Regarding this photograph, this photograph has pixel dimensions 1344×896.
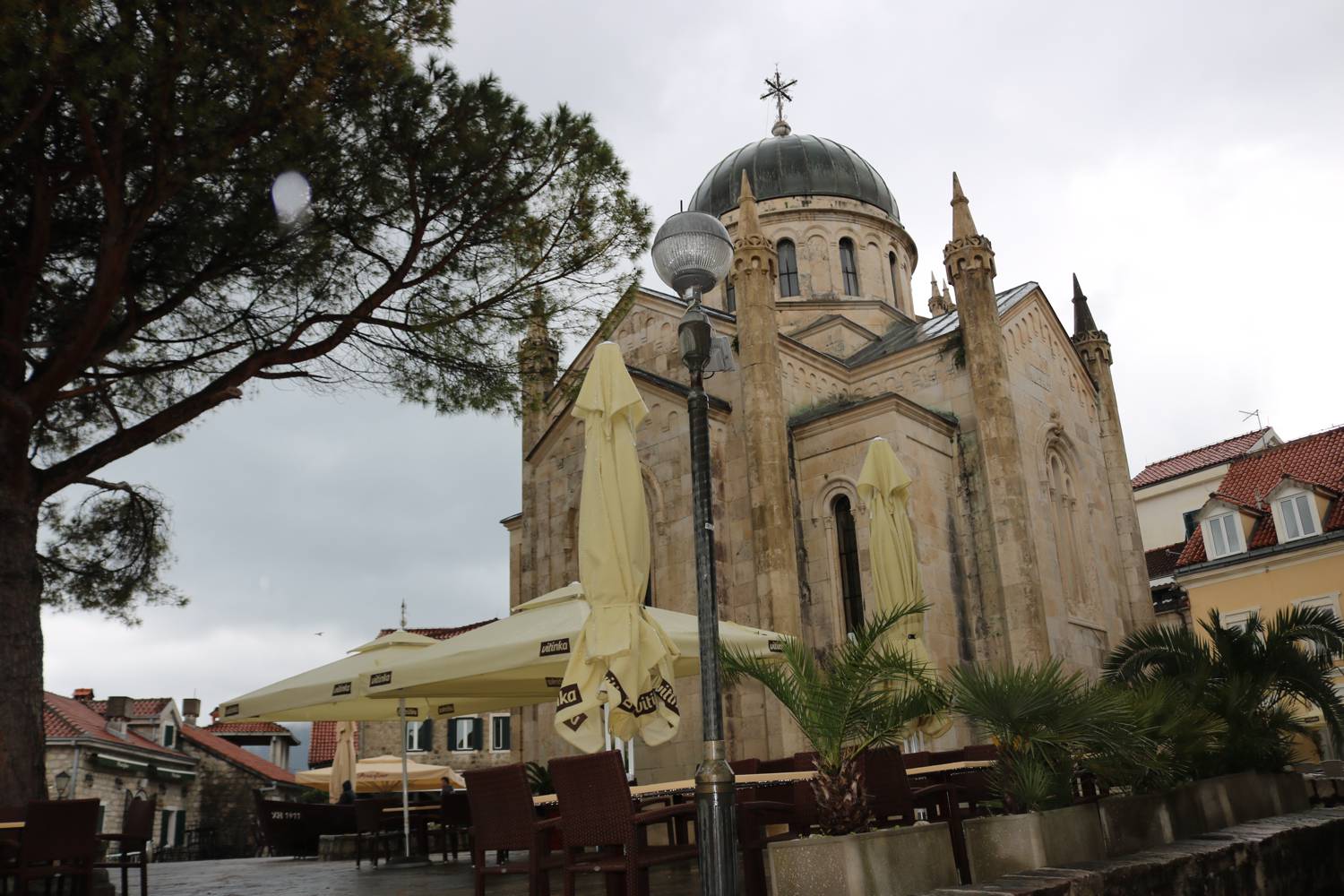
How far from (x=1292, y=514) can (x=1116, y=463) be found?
18.9 feet

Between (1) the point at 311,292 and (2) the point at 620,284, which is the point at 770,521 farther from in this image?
(1) the point at 311,292

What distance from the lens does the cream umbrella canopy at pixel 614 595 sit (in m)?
7.26

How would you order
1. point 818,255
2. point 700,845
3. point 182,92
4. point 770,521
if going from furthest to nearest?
point 818,255 → point 770,521 → point 182,92 → point 700,845

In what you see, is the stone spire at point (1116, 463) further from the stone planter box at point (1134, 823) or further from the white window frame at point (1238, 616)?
the stone planter box at point (1134, 823)

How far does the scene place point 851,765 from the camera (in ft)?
17.3

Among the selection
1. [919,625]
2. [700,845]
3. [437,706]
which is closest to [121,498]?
[437,706]

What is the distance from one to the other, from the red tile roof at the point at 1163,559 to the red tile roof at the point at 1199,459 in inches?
115

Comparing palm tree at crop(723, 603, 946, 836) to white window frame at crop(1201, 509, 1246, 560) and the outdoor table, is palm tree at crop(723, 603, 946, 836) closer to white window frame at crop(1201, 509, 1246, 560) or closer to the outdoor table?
the outdoor table

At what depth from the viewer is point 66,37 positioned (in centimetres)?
863

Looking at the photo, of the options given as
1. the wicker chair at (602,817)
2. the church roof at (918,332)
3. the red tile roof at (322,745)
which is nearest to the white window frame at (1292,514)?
the church roof at (918,332)

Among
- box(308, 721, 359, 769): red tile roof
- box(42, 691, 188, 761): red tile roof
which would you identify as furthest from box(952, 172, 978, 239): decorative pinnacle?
box(308, 721, 359, 769): red tile roof

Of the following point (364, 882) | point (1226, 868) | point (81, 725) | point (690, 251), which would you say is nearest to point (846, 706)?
point (690, 251)

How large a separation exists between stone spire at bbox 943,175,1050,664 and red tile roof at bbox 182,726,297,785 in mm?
25835

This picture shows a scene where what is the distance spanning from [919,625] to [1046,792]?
4627mm
